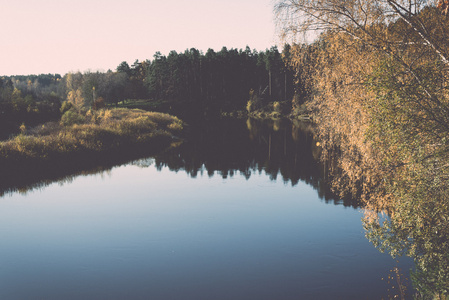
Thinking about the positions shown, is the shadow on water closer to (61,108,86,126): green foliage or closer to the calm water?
the calm water

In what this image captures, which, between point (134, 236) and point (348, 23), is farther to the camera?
point (134, 236)

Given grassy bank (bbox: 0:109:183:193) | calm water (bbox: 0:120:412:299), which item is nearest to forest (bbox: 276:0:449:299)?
calm water (bbox: 0:120:412:299)

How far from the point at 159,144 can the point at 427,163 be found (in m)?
38.0

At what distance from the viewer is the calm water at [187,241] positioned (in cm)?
1277

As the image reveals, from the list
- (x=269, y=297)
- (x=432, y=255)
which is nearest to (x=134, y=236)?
(x=269, y=297)

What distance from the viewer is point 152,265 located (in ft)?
47.1

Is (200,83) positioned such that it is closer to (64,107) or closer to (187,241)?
(64,107)

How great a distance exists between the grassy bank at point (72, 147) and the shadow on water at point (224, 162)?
0.31 feet

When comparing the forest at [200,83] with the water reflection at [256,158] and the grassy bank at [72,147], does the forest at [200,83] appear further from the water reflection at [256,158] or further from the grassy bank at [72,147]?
the grassy bank at [72,147]

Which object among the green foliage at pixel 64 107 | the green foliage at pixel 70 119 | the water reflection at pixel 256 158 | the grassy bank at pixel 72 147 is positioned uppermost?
the green foliage at pixel 64 107

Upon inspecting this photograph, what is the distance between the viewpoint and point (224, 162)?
35.9 m

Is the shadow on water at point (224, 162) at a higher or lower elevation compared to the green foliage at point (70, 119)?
lower

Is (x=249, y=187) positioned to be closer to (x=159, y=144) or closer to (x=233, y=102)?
(x=159, y=144)

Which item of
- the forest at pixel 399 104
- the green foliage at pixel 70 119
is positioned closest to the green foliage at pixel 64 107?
the green foliage at pixel 70 119
